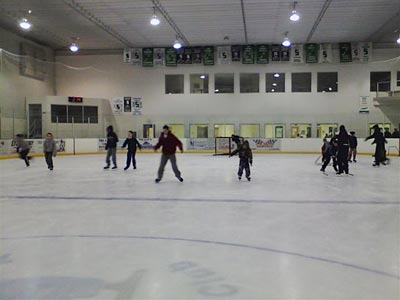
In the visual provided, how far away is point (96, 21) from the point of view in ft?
67.5

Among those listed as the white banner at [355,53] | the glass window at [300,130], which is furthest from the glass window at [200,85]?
the white banner at [355,53]

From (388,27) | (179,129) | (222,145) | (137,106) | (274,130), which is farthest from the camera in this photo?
(137,106)

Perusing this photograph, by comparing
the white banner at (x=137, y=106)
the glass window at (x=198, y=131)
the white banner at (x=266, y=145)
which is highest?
the white banner at (x=137, y=106)

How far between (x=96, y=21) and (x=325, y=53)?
14.7m

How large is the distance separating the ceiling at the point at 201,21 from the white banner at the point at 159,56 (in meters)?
0.60

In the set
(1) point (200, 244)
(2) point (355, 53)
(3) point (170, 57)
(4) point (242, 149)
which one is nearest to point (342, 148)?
(4) point (242, 149)

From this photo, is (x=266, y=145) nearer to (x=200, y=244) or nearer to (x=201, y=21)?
(x=201, y=21)

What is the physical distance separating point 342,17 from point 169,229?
62.9 ft

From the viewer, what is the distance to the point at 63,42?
82.5ft

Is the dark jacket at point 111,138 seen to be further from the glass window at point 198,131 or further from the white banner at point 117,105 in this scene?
the white banner at point 117,105

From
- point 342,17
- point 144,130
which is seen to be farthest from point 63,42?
point 342,17

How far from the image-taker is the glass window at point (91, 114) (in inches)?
984

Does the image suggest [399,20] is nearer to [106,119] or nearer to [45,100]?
[106,119]

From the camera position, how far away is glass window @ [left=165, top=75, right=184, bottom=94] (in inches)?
1056
